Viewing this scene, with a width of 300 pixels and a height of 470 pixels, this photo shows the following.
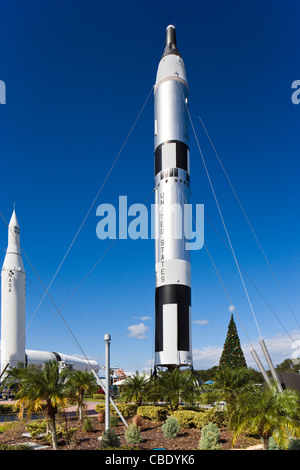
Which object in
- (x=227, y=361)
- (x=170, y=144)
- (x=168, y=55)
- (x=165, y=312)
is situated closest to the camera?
(x=165, y=312)

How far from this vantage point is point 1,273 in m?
44.2

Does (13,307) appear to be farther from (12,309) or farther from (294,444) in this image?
(294,444)

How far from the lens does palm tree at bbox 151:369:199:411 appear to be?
26.9 meters

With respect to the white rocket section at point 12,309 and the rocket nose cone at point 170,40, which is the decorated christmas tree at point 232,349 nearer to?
the white rocket section at point 12,309

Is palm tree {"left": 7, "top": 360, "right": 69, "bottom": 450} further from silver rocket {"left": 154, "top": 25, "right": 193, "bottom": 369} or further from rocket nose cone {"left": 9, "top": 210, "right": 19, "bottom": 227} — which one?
rocket nose cone {"left": 9, "top": 210, "right": 19, "bottom": 227}

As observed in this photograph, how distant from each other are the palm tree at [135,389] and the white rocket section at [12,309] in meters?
16.3

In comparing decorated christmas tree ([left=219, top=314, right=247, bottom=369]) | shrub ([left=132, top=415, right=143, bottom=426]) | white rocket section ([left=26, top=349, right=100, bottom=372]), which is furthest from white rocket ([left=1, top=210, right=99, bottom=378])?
decorated christmas tree ([left=219, top=314, right=247, bottom=369])

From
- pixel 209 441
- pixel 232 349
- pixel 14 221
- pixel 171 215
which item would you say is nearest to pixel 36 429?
pixel 209 441

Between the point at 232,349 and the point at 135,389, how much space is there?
2984 centimetres

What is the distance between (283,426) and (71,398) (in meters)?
9.42

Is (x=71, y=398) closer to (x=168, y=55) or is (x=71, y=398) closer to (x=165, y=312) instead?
(x=165, y=312)

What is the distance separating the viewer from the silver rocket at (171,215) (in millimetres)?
30703

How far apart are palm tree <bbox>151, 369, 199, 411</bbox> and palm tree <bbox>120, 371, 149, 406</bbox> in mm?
2415
